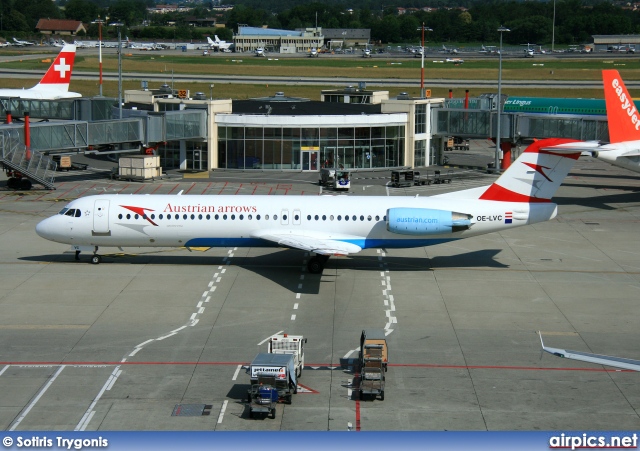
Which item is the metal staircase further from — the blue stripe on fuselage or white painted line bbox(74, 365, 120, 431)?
white painted line bbox(74, 365, 120, 431)

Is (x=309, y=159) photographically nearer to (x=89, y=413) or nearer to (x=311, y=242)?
(x=311, y=242)

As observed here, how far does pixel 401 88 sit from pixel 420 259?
87.3 m

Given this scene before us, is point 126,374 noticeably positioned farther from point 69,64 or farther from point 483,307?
point 69,64

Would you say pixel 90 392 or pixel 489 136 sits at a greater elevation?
pixel 489 136

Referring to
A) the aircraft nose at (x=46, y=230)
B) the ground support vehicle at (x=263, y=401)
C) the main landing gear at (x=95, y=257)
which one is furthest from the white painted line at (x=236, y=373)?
the aircraft nose at (x=46, y=230)

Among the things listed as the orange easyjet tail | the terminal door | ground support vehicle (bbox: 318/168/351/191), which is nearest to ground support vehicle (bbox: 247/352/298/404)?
ground support vehicle (bbox: 318/168/351/191)

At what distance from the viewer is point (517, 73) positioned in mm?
165750

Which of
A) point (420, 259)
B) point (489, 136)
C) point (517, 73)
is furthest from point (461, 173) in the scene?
point (517, 73)

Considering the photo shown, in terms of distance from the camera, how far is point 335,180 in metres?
69.4

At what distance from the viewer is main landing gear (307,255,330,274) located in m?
44.0

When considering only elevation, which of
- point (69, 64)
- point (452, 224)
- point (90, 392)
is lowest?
point (90, 392)

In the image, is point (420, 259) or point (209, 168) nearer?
point (420, 259)

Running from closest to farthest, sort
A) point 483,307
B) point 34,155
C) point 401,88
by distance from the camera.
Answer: point 483,307, point 34,155, point 401,88

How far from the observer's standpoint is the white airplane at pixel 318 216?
4369 centimetres
